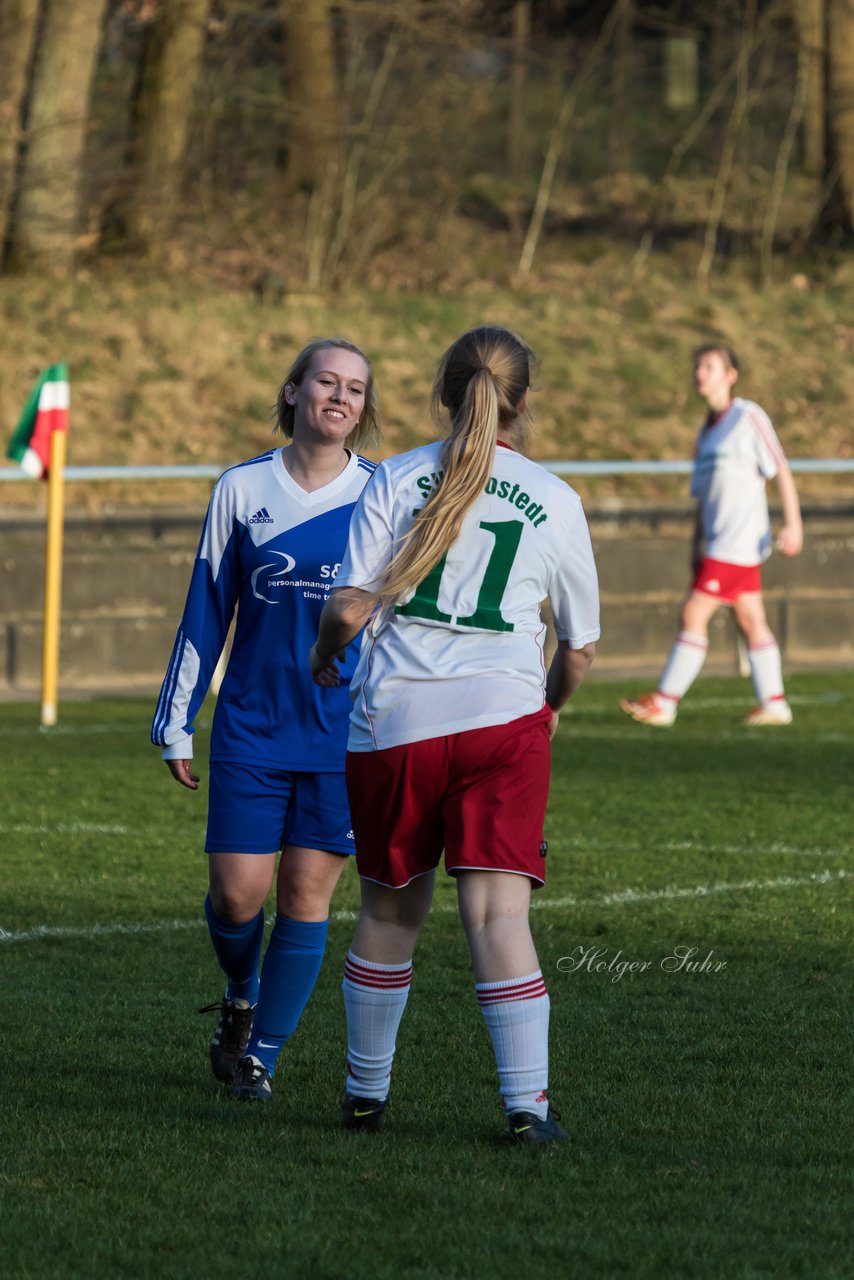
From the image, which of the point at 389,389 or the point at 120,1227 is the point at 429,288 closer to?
the point at 389,389

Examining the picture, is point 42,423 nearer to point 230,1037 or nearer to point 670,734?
point 670,734

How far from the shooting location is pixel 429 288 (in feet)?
78.1

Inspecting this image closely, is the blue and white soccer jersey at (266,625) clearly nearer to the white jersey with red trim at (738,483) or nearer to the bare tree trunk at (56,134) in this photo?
the white jersey with red trim at (738,483)

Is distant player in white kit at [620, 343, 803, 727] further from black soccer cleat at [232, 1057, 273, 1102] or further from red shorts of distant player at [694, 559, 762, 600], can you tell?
black soccer cleat at [232, 1057, 273, 1102]

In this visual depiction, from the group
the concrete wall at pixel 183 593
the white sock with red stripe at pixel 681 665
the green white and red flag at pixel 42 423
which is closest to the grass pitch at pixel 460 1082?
the white sock with red stripe at pixel 681 665

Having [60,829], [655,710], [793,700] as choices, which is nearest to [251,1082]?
[60,829]

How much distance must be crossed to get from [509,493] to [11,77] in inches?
687

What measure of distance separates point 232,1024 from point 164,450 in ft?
47.0

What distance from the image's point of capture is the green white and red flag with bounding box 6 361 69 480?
13453mm

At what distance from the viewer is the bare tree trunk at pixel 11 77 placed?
20.4 metres

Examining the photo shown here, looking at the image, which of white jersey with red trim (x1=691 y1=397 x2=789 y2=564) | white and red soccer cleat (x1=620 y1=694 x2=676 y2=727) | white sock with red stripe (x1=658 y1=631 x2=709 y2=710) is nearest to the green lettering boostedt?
white sock with red stripe (x1=658 y1=631 x2=709 y2=710)

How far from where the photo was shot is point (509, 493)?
4.48 m

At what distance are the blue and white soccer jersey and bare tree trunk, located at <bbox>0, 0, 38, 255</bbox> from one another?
16.2 m

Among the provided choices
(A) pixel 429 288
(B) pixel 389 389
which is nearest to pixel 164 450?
(B) pixel 389 389
